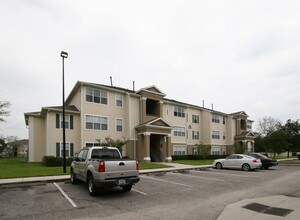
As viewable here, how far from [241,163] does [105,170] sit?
1589 centimetres

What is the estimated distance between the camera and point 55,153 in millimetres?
25922

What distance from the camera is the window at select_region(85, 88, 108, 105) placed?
28.0 m

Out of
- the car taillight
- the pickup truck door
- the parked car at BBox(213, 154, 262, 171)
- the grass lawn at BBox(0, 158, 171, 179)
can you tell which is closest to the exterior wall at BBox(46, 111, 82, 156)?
the grass lawn at BBox(0, 158, 171, 179)

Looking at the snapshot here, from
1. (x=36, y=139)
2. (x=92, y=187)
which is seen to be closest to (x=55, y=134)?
(x=36, y=139)

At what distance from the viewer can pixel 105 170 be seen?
9.32m

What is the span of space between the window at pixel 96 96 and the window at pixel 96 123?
1880 millimetres

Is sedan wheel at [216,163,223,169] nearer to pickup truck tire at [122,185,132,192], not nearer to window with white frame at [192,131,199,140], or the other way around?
pickup truck tire at [122,185,132,192]

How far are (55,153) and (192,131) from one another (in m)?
23.4

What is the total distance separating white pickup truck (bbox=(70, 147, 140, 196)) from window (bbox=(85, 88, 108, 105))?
57.2 ft

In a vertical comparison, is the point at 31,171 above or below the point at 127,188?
below

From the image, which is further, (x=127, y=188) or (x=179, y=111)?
(x=179, y=111)

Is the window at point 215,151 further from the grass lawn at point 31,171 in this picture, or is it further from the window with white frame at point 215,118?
the grass lawn at point 31,171

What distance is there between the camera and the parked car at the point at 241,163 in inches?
832

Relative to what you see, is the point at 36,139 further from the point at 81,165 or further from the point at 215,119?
the point at 215,119
